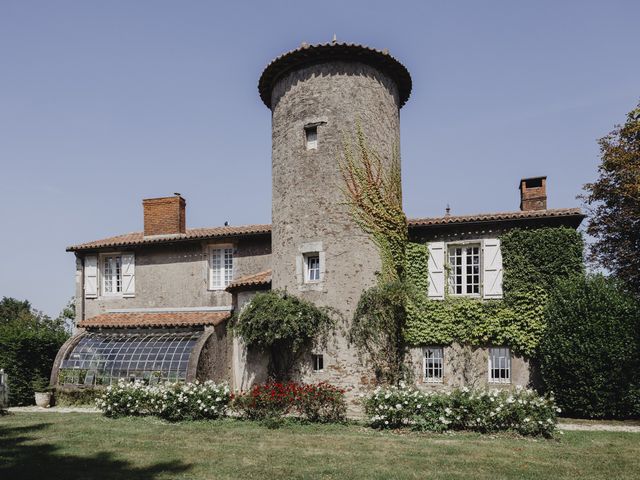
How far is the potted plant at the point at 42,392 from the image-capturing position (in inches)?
644

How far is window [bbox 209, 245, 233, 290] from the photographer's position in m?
18.2

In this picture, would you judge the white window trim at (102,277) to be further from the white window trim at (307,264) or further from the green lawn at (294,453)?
the white window trim at (307,264)

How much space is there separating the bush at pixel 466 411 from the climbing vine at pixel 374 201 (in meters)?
4.00

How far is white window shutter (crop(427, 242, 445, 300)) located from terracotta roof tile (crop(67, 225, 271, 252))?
18.3 ft

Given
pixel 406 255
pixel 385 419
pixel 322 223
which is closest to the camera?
pixel 385 419

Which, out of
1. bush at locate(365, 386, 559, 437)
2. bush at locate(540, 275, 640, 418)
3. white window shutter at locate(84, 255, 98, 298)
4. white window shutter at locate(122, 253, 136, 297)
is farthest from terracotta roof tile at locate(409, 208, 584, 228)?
white window shutter at locate(84, 255, 98, 298)

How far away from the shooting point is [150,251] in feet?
62.7

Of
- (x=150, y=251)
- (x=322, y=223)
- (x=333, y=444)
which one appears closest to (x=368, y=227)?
(x=322, y=223)

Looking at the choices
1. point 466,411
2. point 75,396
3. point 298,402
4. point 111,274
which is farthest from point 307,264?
point 111,274

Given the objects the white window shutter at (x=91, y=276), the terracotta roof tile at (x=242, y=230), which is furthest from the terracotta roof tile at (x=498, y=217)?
the white window shutter at (x=91, y=276)

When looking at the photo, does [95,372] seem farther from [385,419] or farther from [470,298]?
[470,298]

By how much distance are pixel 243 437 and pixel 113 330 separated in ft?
30.9

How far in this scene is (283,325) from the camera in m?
13.5

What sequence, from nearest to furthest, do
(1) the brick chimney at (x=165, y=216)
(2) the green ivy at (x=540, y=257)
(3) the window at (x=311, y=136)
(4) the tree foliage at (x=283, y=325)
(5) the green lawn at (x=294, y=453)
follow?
(5) the green lawn at (x=294, y=453) < (4) the tree foliage at (x=283, y=325) < (2) the green ivy at (x=540, y=257) < (3) the window at (x=311, y=136) < (1) the brick chimney at (x=165, y=216)
